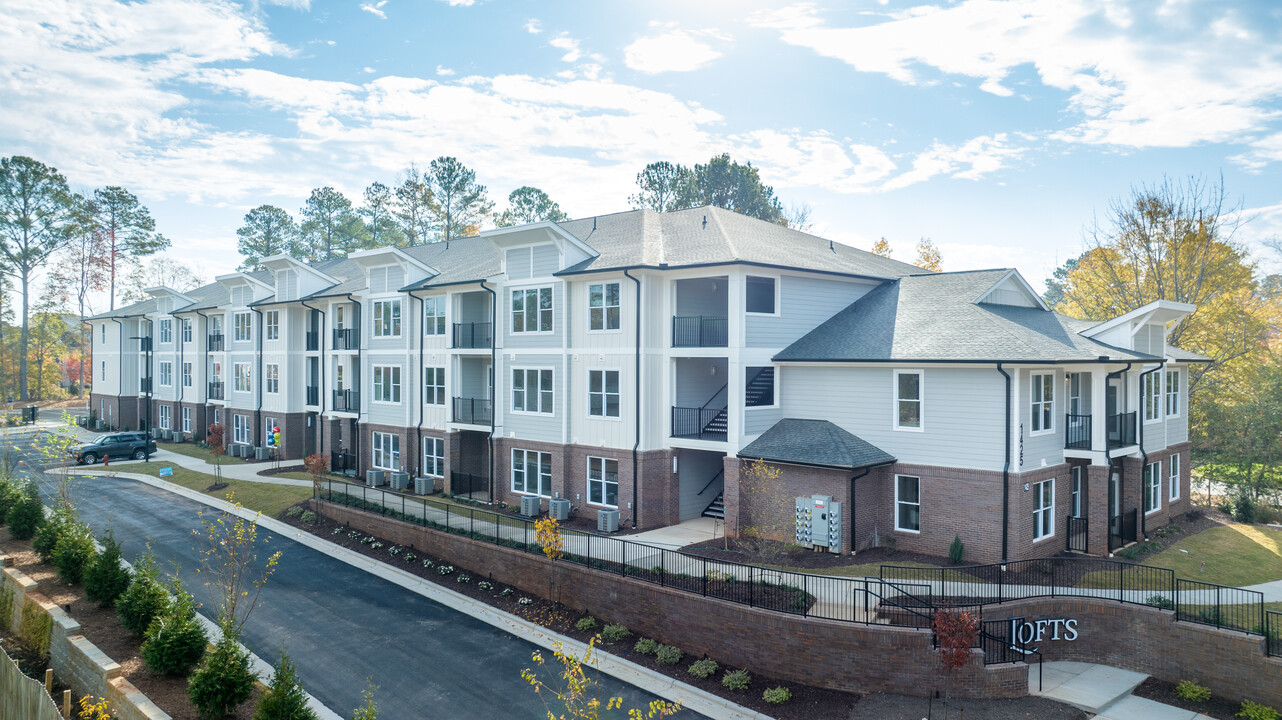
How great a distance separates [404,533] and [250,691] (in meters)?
12.5

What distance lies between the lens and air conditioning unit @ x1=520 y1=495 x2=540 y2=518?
91.3 feet

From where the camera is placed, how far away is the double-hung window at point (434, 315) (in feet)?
111

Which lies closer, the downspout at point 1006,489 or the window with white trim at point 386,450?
the downspout at point 1006,489

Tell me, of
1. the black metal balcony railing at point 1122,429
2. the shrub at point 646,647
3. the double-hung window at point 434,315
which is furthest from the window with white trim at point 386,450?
the black metal balcony railing at point 1122,429

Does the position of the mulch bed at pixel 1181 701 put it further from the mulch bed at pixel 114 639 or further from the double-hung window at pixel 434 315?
the double-hung window at pixel 434 315

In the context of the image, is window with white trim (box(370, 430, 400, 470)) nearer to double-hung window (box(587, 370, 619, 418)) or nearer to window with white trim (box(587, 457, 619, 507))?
window with white trim (box(587, 457, 619, 507))

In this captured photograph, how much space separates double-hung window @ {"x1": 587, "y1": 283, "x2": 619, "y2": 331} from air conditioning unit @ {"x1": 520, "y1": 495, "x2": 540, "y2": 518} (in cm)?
688

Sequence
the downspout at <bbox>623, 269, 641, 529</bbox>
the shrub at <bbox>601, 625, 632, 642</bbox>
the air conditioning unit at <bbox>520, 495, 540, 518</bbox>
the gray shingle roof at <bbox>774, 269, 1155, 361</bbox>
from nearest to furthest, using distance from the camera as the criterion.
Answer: the shrub at <bbox>601, 625, 632, 642</bbox>
the gray shingle roof at <bbox>774, 269, 1155, 361</bbox>
the downspout at <bbox>623, 269, 641, 529</bbox>
the air conditioning unit at <bbox>520, 495, 540, 518</bbox>

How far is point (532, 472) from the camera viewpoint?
96.8 ft

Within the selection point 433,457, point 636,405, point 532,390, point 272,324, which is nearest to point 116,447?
point 272,324

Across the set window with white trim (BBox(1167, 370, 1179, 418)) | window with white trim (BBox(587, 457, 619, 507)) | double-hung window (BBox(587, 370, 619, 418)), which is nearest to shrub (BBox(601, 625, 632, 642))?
window with white trim (BBox(587, 457, 619, 507))

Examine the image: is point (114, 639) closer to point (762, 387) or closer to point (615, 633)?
point (615, 633)

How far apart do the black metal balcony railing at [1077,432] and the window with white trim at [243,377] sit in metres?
43.9

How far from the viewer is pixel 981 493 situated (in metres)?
21.2
